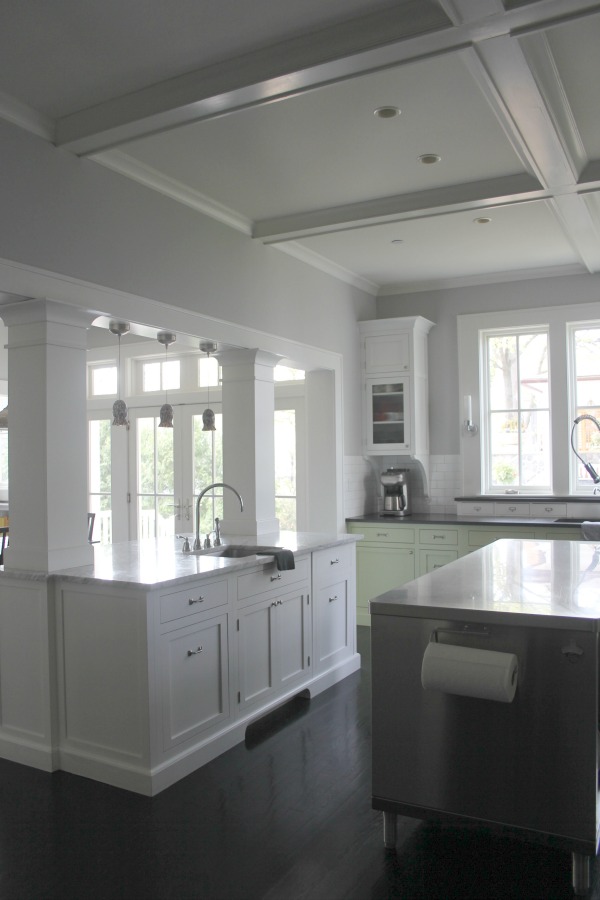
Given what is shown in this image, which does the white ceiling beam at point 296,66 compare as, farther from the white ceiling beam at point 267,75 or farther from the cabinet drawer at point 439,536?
the cabinet drawer at point 439,536

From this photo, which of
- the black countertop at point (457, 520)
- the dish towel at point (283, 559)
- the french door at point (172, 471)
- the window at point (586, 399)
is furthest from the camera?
A: the french door at point (172, 471)

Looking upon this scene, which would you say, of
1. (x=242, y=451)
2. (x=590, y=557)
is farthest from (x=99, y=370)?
(x=590, y=557)

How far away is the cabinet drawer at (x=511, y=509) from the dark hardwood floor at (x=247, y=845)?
10.2ft

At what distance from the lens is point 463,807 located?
2512 mm

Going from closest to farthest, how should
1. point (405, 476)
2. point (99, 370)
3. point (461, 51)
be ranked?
point (461, 51), point (405, 476), point (99, 370)

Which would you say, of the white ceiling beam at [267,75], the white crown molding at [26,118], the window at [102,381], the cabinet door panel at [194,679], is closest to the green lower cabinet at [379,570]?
the cabinet door panel at [194,679]

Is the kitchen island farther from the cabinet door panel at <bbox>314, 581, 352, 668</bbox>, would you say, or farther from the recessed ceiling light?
the recessed ceiling light

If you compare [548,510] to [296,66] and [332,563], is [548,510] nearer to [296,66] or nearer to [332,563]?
[332,563]

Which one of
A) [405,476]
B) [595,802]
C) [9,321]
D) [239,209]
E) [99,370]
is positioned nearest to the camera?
[595,802]

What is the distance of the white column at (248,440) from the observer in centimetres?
484

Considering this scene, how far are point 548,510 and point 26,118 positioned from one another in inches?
181

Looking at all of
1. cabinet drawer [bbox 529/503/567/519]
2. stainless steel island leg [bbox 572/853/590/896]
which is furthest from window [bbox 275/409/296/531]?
stainless steel island leg [bbox 572/853/590/896]

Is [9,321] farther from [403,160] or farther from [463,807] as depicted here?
[463,807]

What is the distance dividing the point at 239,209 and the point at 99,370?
334cm
